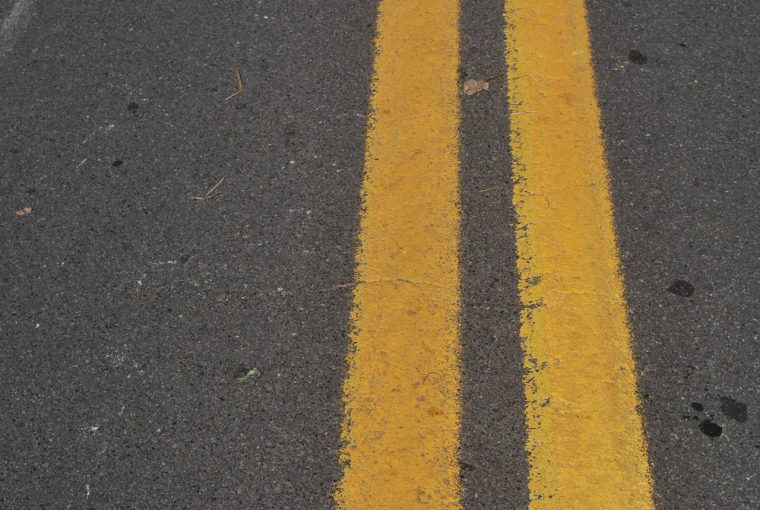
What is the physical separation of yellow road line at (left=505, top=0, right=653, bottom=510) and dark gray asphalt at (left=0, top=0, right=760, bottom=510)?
45 mm

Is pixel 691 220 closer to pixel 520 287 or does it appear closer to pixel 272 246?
pixel 520 287

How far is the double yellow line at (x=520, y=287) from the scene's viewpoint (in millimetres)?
1752

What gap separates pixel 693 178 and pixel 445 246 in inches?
28.6

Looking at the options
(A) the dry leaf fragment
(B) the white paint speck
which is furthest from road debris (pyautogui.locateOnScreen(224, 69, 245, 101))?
(B) the white paint speck

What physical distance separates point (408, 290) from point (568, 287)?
40 centimetres

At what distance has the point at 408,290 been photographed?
6.58ft

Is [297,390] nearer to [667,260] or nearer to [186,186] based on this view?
[186,186]

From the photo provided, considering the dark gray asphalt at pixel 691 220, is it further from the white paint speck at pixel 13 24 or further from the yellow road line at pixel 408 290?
the white paint speck at pixel 13 24

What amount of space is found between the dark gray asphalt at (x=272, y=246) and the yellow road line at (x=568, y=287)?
4 cm

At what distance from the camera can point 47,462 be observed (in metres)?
1.82

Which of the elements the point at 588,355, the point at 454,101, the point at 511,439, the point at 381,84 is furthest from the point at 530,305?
the point at 381,84

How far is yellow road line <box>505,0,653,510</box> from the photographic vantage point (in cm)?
174

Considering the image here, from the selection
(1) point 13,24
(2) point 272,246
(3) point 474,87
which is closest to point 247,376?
(2) point 272,246

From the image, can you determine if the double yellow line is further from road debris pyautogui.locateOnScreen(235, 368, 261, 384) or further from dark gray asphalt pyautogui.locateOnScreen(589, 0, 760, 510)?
road debris pyautogui.locateOnScreen(235, 368, 261, 384)
